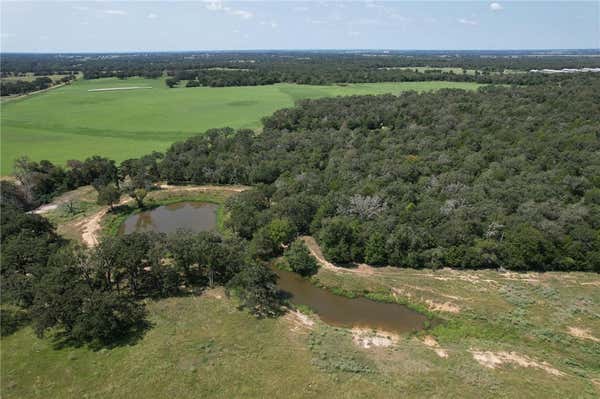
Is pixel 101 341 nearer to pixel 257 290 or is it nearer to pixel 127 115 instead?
pixel 257 290

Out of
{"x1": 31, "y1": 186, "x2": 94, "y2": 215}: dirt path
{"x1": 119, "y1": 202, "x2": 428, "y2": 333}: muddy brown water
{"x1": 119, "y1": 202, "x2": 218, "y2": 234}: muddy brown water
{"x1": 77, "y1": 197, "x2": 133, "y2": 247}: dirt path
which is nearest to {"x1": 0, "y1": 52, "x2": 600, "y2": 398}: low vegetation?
{"x1": 77, "y1": 197, "x2": 133, "y2": 247}: dirt path

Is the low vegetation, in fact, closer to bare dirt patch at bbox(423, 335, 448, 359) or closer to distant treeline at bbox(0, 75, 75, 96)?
bare dirt patch at bbox(423, 335, 448, 359)

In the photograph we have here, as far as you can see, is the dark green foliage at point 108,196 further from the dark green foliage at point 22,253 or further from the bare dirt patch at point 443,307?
the bare dirt patch at point 443,307

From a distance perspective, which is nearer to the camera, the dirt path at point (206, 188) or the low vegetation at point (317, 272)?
the low vegetation at point (317, 272)

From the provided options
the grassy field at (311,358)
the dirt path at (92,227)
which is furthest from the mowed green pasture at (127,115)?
the grassy field at (311,358)

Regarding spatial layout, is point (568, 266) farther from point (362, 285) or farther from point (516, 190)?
point (362, 285)

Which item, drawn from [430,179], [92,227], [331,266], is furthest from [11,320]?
[430,179]

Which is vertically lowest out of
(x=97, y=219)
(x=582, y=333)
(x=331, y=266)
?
(x=582, y=333)

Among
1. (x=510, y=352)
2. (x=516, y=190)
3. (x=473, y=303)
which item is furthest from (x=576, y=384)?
(x=516, y=190)
